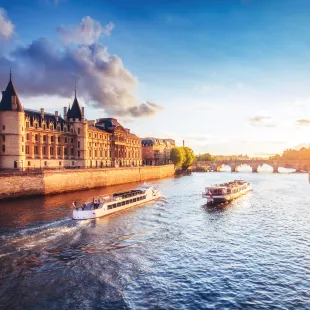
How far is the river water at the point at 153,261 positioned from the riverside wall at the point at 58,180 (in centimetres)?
1347

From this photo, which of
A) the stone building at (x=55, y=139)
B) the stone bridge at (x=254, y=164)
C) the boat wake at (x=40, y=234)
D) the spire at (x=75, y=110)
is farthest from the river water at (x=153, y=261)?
the stone bridge at (x=254, y=164)

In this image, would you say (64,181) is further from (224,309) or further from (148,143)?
(148,143)

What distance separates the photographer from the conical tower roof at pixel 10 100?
213ft

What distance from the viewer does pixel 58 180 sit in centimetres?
6706

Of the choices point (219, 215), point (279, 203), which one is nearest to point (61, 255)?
point (219, 215)

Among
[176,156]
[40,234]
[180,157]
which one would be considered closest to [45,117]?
[40,234]

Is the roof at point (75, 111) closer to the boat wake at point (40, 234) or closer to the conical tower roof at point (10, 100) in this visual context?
the conical tower roof at point (10, 100)

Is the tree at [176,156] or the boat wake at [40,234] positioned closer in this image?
the boat wake at [40,234]

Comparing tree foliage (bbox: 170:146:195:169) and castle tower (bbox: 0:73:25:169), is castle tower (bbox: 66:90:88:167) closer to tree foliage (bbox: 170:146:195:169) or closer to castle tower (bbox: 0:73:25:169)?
castle tower (bbox: 0:73:25:169)

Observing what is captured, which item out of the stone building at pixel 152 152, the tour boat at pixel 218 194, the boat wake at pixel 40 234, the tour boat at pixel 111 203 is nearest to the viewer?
the boat wake at pixel 40 234

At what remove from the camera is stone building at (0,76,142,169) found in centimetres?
6588

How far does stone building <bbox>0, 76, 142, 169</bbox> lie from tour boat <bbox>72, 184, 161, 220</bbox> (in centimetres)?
2545

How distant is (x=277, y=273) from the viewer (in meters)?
24.1

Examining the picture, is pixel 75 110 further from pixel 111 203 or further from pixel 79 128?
pixel 111 203
